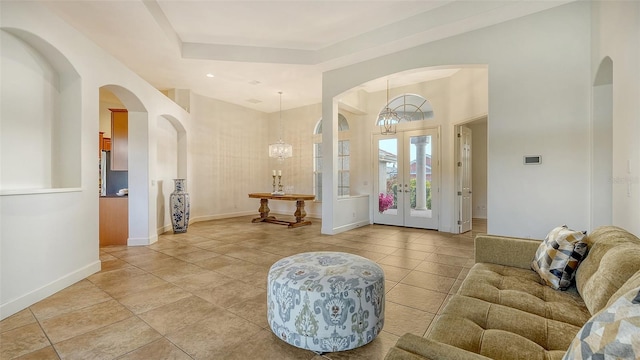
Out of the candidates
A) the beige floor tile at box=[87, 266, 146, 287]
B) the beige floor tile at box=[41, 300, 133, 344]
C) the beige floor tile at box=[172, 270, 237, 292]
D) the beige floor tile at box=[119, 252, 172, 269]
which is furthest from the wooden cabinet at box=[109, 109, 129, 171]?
the beige floor tile at box=[41, 300, 133, 344]

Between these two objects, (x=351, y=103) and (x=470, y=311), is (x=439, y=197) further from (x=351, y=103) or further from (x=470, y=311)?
(x=470, y=311)

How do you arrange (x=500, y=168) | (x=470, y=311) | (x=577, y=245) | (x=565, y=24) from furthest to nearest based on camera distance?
(x=500, y=168) < (x=565, y=24) < (x=577, y=245) < (x=470, y=311)

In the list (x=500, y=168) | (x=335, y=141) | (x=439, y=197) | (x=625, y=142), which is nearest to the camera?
(x=625, y=142)

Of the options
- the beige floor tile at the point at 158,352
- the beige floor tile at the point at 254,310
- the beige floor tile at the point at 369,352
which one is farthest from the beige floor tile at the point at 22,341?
the beige floor tile at the point at 369,352

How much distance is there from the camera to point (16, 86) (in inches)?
103

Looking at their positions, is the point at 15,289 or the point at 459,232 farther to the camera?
the point at 459,232

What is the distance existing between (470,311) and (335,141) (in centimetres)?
430

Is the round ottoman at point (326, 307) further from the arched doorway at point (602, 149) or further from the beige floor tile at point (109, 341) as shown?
the arched doorway at point (602, 149)

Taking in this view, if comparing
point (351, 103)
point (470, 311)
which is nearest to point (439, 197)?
point (351, 103)

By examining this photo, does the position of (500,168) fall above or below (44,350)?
above

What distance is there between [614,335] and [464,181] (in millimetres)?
Answer: 5843

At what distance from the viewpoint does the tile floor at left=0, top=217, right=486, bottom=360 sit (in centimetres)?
183

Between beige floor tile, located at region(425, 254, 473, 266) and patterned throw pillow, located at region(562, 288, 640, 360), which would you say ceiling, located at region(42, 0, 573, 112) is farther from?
patterned throw pillow, located at region(562, 288, 640, 360)

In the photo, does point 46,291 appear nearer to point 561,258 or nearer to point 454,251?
point 561,258
